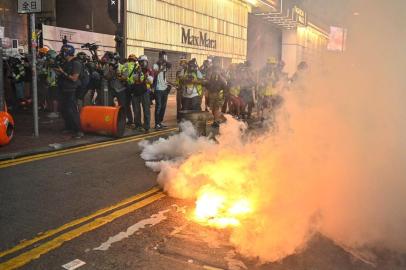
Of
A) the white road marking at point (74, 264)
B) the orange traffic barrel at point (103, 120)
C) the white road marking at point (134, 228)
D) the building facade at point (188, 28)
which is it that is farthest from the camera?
the building facade at point (188, 28)

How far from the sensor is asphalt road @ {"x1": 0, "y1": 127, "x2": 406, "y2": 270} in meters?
3.22

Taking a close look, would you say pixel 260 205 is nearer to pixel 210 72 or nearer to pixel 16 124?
pixel 210 72

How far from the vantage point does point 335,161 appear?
404 centimetres

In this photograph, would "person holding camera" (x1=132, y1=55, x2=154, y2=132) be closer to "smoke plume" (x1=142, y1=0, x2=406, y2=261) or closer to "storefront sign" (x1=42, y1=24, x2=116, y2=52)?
"smoke plume" (x1=142, y1=0, x2=406, y2=261)

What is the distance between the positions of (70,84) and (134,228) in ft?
17.6

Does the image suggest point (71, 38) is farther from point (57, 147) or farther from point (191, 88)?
point (57, 147)

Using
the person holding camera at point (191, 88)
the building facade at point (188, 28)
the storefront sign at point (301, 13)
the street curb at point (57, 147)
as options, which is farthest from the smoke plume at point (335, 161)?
the building facade at point (188, 28)

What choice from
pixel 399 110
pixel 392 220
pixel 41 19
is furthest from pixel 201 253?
pixel 41 19

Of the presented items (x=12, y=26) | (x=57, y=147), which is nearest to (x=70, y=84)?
(x=57, y=147)

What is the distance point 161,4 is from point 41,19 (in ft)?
19.7

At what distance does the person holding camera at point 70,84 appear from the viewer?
8.38 meters

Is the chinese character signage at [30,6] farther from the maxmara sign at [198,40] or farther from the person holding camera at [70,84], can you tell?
the maxmara sign at [198,40]

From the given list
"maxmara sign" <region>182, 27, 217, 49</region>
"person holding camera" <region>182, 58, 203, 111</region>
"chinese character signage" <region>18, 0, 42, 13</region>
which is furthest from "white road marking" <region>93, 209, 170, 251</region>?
"maxmara sign" <region>182, 27, 217, 49</region>

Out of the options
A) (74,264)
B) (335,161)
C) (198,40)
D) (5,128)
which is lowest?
(74,264)
